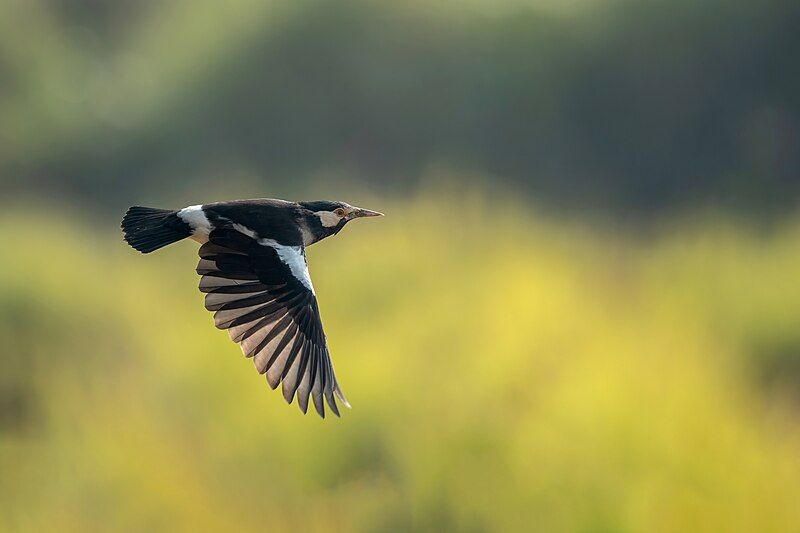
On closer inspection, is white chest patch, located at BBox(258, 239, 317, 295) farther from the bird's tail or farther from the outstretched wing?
the bird's tail

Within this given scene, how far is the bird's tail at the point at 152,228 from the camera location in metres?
4.65

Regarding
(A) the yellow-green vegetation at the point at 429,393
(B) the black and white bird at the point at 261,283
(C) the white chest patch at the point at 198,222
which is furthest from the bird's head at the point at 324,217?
(A) the yellow-green vegetation at the point at 429,393

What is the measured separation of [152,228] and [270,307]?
0.44 metres

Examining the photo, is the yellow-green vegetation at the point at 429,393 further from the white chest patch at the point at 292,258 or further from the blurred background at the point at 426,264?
the white chest patch at the point at 292,258

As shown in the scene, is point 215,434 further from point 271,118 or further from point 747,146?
point 747,146

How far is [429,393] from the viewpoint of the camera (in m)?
7.48

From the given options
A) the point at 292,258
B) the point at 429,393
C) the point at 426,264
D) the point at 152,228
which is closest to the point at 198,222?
the point at 152,228

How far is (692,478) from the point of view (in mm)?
6820

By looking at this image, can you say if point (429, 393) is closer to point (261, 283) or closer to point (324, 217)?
point (324, 217)

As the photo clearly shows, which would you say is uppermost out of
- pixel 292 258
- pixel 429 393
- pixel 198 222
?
pixel 198 222

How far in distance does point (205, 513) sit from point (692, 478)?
2.14 metres

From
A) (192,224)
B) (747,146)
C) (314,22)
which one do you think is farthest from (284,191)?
(192,224)

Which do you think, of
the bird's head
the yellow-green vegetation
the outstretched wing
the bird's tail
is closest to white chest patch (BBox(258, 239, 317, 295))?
the outstretched wing

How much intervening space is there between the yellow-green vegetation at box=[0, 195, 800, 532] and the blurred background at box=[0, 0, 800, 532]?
0.02 metres
